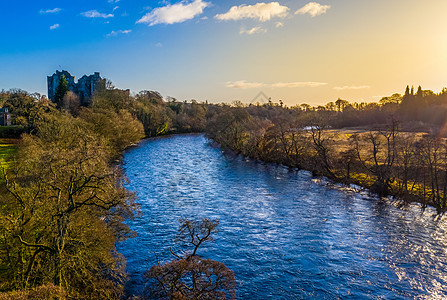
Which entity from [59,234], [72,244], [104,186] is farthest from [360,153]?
[59,234]

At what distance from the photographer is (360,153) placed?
217ft

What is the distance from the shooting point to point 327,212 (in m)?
37.8

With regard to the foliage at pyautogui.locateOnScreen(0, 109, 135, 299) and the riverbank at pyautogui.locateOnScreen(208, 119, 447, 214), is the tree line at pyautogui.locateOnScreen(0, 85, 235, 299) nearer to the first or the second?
the foliage at pyautogui.locateOnScreen(0, 109, 135, 299)

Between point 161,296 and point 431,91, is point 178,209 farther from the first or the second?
point 431,91

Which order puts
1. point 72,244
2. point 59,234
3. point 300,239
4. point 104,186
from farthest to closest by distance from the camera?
1. point 300,239
2. point 104,186
3. point 72,244
4. point 59,234

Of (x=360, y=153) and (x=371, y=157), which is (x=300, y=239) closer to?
(x=371, y=157)

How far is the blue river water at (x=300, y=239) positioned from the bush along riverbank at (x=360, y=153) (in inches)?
162

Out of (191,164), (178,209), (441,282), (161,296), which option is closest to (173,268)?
(161,296)

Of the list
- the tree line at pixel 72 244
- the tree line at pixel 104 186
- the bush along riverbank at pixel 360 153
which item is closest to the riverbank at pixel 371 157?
the bush along riverbank at pixel 360 153

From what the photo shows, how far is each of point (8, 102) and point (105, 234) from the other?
8989 centimetres

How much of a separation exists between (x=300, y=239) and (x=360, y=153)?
43.2 meters

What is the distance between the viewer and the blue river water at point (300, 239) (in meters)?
22.4

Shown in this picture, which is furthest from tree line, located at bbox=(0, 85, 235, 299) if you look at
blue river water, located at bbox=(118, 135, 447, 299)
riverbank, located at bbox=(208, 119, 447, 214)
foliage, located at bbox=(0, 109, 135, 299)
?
riverbank, located at bbox=(208, 119, 447, 214)

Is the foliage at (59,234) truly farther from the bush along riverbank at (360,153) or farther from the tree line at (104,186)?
the bush along riverbank at (360,153)
